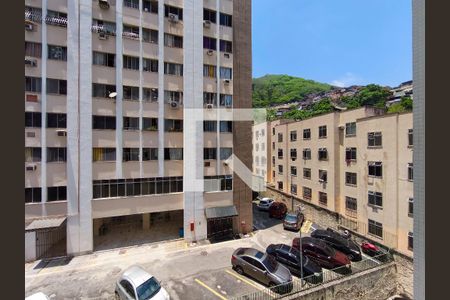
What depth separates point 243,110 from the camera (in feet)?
52.1

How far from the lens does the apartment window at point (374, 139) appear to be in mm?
13930

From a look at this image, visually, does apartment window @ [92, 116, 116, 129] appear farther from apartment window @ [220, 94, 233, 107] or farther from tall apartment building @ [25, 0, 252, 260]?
apartment window @ [220, 94, 233, 107]

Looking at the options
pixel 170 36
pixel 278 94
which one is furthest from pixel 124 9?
pixel 278 94

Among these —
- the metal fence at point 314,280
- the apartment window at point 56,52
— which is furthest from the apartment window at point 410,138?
the apartment window at point 56,52

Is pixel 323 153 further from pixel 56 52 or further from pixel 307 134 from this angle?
pixel 56 52

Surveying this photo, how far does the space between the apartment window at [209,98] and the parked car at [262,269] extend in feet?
31.4

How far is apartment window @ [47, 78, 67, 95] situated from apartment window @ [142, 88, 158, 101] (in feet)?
13.7

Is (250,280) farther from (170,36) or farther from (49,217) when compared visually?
(170,36)

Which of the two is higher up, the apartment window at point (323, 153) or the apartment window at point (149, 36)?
the apartment window at point (149, 36)

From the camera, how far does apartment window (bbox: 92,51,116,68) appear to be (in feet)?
41.9

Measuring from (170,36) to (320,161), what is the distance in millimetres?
15472

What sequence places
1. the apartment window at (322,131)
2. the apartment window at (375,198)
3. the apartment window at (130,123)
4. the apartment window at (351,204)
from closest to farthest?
1. the apartment window at (130,123)
2. the apartment window at (375,198)
3. the apartment window at (351,204)
4. the apartment window at (322,131)

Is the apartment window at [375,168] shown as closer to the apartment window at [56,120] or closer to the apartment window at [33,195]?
the apartment window at [56,120]

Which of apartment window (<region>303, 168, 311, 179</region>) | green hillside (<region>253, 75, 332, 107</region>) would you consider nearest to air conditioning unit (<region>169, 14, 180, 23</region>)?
apartment window (<region>303, 168, 311, 179</region>)
